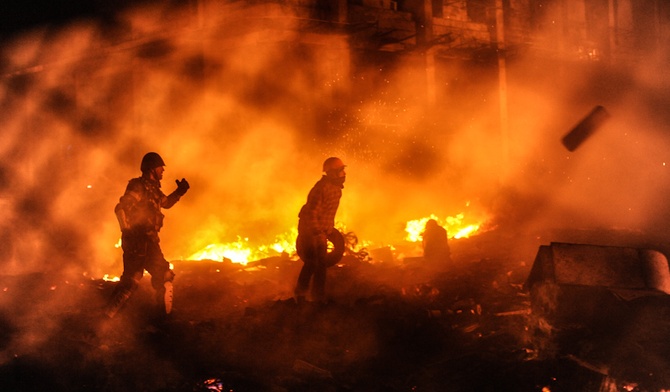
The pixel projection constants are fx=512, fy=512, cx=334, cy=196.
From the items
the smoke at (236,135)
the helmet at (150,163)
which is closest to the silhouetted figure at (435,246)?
the smoke at (236,135)

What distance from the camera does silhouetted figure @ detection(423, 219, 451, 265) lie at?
10922 mm

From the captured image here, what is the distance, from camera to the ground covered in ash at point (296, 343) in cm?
588

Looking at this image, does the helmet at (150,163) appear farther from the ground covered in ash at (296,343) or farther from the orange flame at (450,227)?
the orange flame at (450,227)

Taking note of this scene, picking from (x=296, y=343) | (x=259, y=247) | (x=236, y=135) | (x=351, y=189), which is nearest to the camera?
(x=296, y=343)

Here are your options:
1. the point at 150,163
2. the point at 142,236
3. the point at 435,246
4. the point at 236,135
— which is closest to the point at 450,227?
the point at 435,246

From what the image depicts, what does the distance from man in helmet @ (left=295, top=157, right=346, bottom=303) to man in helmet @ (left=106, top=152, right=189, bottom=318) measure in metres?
1.98

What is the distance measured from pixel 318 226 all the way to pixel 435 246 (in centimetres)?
390

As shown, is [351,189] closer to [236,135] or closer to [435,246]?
[236,135]

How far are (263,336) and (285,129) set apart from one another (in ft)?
25.1

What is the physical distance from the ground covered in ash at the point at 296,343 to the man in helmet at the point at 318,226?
64 centimetres

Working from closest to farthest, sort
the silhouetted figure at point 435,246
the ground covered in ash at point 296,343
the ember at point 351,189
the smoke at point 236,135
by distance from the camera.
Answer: the ground covered in ash at point 296,343 < the ember at point 351,189 < the silhouetted figure at point 435,246 < the smoke at point 236,135

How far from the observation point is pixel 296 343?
675cm

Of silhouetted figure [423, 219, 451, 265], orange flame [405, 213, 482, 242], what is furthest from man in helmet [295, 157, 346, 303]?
orange flame [405, 213, 482, 242]

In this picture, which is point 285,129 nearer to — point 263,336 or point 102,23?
point 102,23
